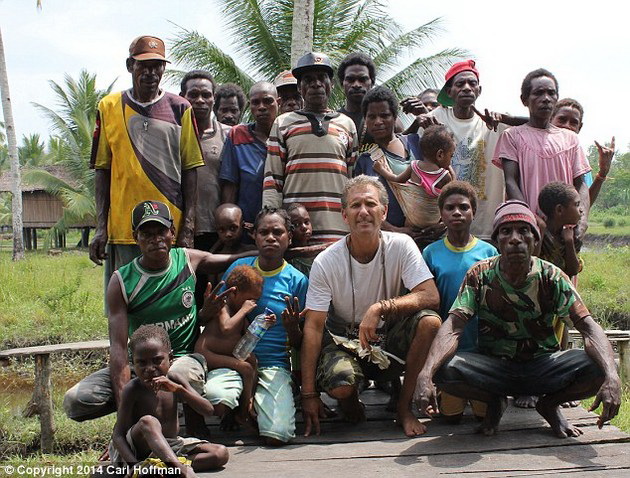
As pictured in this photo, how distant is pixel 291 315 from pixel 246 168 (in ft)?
4.95

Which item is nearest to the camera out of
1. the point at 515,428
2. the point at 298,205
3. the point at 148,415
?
the point at 148,415

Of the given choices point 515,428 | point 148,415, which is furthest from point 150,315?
point 515,428

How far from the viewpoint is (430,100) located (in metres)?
6.37

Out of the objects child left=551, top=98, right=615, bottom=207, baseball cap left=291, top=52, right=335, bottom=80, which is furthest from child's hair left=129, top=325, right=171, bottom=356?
child left=551, top=98, right=615, bottom=207

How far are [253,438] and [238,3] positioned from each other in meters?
11.7

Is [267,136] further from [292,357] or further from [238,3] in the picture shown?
[238,3]

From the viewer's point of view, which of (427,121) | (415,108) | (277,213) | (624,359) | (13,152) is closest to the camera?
(277,213)

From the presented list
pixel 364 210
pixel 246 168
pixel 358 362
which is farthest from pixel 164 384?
pixel 246 168

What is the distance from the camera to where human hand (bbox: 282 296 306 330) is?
4.05 metres

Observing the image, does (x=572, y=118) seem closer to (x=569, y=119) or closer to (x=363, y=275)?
(x=569, y=119)

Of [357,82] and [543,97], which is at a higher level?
[357,82]

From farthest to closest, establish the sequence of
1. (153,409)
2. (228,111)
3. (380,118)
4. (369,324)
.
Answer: (228,111) → (380,118) → (369,324) → (153,409)

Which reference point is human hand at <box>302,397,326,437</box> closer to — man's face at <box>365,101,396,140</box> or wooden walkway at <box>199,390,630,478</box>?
wooden walkway at <box>199,390,630,478</box>

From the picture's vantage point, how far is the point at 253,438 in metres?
4.05
